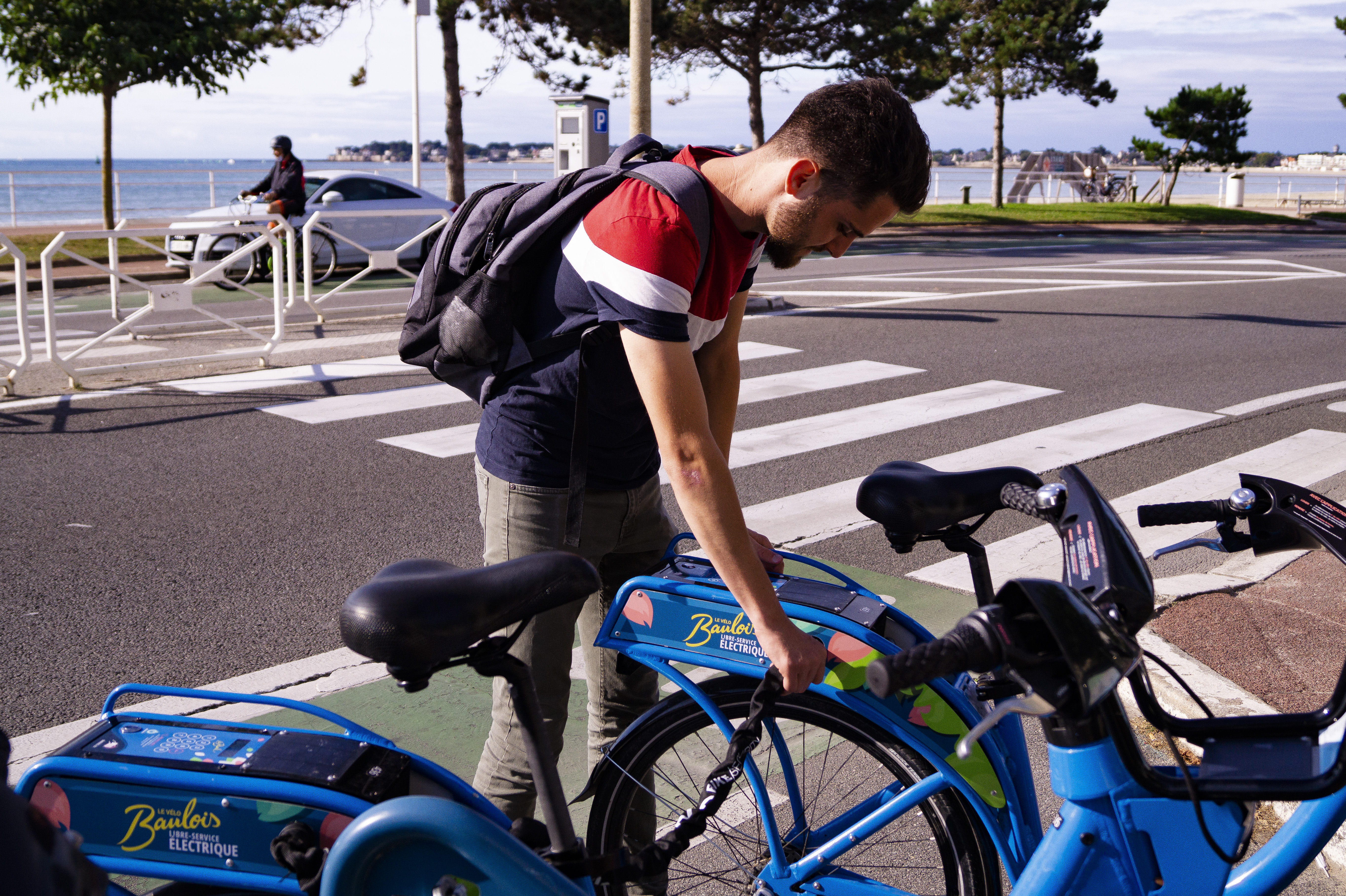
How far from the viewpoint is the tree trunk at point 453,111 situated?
2259cm

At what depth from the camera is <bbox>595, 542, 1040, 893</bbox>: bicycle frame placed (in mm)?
2064

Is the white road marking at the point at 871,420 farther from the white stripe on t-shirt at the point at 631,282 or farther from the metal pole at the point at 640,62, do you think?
the metal pole at the point at 640,62

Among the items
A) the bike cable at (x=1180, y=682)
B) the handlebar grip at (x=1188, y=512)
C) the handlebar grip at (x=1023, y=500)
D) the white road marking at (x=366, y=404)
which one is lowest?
the white road marking at (x=366, y=404)

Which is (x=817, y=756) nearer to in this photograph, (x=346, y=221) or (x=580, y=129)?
(x=580, y=129)

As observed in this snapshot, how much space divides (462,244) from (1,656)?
9.27 ft

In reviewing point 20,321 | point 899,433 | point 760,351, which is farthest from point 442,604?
point 760,351

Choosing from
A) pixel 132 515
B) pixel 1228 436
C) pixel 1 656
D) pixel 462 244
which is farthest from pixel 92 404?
pixel 1228 436

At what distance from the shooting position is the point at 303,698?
380cm

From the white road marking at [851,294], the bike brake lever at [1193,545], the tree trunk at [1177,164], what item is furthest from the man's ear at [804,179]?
the tree trunk at [1177,164]

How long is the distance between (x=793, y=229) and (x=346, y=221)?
15.5 meters

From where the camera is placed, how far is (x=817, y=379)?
904 cm

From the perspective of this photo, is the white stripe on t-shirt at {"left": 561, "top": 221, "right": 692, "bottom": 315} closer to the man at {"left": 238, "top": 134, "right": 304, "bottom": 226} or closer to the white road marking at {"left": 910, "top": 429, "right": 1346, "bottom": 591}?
the white road marking at {"left": 910, "top": 429, "right": 1346, "bottom": 591}

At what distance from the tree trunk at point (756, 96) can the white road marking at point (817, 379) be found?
20229 mm

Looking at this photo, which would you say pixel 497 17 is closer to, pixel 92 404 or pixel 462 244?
pixel 92 404
